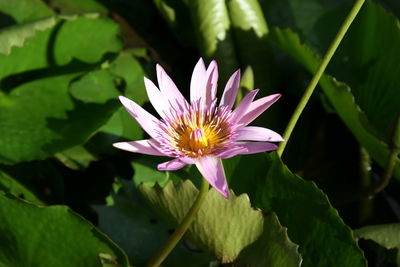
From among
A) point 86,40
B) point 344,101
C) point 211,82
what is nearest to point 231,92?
point 211,82

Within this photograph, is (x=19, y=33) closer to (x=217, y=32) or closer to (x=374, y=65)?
(x=217, y=32)

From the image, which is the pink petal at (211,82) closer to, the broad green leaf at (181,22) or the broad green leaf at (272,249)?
the broad green leaf at (272,249)

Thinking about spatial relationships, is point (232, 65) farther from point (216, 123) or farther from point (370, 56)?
point (216, 123)

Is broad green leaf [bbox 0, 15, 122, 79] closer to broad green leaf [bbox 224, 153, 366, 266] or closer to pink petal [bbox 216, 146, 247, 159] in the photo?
broad green leaf [bbox 224, 153, 366, 266]

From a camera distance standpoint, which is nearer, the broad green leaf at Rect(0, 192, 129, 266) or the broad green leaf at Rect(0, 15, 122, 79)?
the broad green leaf at Rect(0, 192, 129, 266)

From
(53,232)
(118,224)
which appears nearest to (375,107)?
(118,224)

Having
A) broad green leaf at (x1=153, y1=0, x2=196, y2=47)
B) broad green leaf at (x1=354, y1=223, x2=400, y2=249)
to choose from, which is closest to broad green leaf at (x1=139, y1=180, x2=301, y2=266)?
broad green leaf at (x1=354, y1=223, x2=400, y2=249)

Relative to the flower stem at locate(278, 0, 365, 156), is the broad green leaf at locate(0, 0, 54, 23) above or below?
below

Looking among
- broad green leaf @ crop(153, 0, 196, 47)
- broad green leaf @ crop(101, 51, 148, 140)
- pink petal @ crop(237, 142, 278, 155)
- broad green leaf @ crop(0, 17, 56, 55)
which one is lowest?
broad green leaf @ crop(101, 51, 148, 140)
